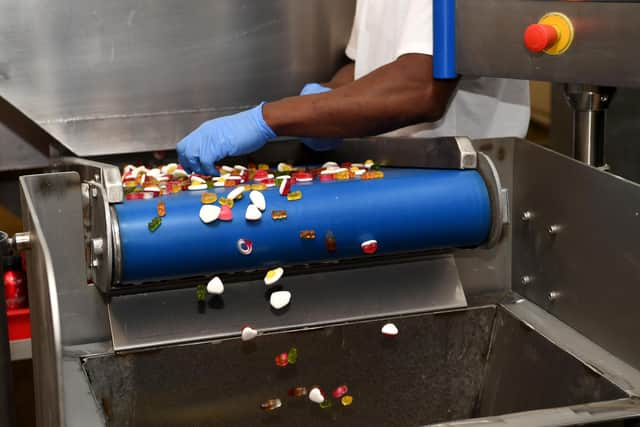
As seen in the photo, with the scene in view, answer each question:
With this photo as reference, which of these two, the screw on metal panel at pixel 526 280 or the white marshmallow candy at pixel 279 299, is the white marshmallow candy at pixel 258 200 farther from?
the screw on metal panel at pixel 526 280

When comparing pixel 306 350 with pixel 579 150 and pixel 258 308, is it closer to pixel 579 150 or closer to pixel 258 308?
pixel 258 308

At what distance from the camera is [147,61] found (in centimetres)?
176

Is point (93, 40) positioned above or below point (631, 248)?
above

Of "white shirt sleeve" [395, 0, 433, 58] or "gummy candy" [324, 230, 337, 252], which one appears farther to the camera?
"white shirt sleeve" [395, 0, 433, 58]

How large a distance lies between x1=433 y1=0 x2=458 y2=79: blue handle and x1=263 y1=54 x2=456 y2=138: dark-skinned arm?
9 cm

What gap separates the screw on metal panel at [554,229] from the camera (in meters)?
1.40

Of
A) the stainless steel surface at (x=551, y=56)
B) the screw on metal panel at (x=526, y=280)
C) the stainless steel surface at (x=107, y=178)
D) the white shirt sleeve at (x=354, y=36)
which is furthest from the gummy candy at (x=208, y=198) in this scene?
the white shirt sleeve at (x=354, y=36)

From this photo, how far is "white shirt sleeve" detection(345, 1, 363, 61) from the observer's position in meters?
1.87

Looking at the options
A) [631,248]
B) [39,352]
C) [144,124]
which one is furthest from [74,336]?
[631,248]

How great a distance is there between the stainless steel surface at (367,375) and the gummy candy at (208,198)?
0.70 ft

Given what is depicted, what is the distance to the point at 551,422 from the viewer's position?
1092 mm

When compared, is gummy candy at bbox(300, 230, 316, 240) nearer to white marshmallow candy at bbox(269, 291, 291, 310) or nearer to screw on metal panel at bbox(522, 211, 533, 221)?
white marshmallow candy at bbox(269, 291, 291, 310)

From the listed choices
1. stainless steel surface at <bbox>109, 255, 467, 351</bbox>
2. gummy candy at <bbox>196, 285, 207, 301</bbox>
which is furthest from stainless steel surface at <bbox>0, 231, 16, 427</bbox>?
gummy candy at <bbox>196, 285, 207, 301</bbox>

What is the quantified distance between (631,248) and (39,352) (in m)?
0.85
